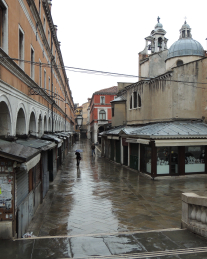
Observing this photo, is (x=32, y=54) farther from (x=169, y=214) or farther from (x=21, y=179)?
(x=169, y=214)

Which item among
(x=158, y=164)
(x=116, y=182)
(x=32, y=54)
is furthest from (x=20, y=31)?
(x=158, y=164)

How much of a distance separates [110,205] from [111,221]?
5.92 feet

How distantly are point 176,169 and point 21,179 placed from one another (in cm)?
1159

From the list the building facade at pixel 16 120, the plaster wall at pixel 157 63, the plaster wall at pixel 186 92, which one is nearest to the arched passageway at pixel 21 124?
the building facade at pixel 16 120

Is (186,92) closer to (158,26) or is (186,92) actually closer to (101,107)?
(158,26)

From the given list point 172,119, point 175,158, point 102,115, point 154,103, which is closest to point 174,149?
point 175,158

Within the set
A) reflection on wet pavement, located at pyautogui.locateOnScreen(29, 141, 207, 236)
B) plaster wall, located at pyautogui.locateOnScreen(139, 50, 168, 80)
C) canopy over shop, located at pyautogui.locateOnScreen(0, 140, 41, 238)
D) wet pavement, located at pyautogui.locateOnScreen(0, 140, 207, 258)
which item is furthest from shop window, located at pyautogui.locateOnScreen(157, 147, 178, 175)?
plaster wall, located at pyautogui.locateOnScreen(139, 50, 168, 80)

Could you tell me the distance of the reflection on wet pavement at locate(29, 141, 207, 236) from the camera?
7.63 metres

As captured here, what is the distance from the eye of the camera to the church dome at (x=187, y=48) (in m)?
21.8

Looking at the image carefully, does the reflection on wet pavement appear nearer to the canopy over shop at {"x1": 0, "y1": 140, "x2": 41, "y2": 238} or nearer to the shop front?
the shop front

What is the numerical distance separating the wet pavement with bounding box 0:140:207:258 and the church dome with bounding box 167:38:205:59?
1152cm

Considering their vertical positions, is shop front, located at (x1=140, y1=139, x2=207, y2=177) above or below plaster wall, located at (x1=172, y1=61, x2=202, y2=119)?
below

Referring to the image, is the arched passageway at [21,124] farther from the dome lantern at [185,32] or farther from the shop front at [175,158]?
the dome lantern at [185,32]

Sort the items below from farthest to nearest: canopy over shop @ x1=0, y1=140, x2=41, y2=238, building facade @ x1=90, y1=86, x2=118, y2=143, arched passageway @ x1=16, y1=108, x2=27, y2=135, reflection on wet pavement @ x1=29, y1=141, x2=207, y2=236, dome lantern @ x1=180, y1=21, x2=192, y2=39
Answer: building facade @ x1=90, y1=86, x2=118, y2=143 < dome lantern @ x1=180, y1=21, x2=192, y2=39 < arched passageway @ x1=16, y1=108, x2=27, y2=135 < reflection on wet pavement @ x1=29, y1=141, x2=207, y2=236 < canopy over shop @ x1=0, y1=140, x2=41, y2=238
